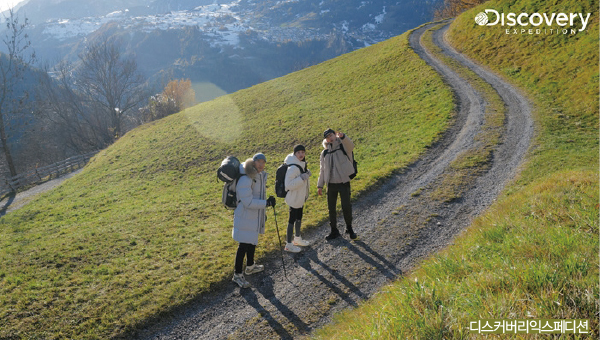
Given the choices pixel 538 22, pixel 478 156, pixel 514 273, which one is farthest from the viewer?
pixel 538 22

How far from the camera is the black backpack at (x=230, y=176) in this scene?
7047 mm

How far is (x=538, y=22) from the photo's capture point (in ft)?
102

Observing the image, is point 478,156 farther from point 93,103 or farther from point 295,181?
point 93,103

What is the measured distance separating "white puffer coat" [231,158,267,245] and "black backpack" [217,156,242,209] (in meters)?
0.13

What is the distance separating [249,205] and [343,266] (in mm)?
3162

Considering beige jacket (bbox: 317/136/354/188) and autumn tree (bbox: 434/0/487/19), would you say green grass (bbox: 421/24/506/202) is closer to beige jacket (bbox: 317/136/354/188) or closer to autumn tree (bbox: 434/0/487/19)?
beige jacket (bbox: 317/136/354/188)

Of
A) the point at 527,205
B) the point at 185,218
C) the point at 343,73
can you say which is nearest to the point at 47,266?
the point at 185,218

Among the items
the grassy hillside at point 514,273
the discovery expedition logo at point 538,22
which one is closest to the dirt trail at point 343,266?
the grassy hillside at point 514,273

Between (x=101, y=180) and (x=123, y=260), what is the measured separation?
20.2 meters

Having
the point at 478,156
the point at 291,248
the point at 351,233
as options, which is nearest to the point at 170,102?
the point at 478,156

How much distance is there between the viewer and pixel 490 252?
18.3ft

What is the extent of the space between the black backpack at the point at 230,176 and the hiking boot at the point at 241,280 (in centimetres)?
206

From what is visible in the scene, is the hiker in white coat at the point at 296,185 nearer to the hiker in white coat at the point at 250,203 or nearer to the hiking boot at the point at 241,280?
the hiker in white coat at the point at 250,203

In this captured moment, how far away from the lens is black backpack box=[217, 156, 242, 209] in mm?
7047
